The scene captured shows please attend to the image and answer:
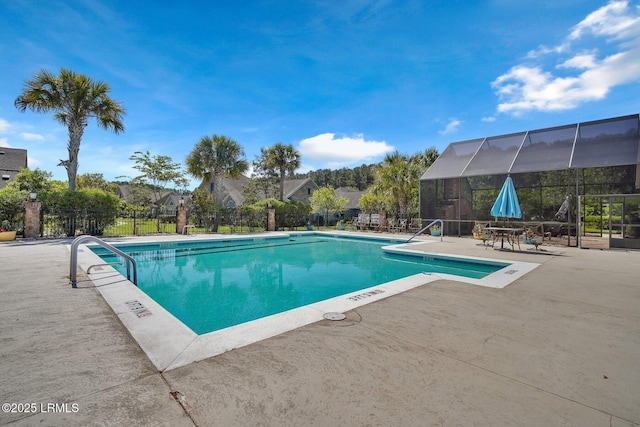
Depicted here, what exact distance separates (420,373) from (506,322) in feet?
6.17

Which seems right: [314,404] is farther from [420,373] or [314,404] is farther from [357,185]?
[357,185]

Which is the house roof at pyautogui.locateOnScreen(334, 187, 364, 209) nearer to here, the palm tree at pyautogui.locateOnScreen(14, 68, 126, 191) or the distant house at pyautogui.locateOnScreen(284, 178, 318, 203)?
the distant house at pyautogui.locateOnScreen(284, 178, 318, 203)

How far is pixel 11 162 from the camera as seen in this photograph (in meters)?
23.6

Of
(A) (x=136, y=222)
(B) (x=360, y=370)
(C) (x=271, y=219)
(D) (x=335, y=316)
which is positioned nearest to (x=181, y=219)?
(A) (x=136, y=222)

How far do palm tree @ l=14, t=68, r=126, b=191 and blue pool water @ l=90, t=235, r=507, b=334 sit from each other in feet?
23.9

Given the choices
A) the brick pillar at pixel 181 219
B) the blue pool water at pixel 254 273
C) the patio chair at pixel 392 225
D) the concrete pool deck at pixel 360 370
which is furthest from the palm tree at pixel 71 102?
the patio chair at pixel 392 225

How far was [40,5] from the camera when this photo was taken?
8039 mm

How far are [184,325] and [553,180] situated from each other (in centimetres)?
1645

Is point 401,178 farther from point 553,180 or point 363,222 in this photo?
point 553,180

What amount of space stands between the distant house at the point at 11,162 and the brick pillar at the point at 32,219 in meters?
14.2

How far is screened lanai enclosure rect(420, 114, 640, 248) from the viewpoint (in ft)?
37.2

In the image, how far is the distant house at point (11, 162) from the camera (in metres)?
22.1

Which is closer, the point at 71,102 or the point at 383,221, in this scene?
the point at 71,102

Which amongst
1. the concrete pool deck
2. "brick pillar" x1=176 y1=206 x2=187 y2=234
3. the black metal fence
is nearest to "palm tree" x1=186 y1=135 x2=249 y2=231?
the black metal fence
